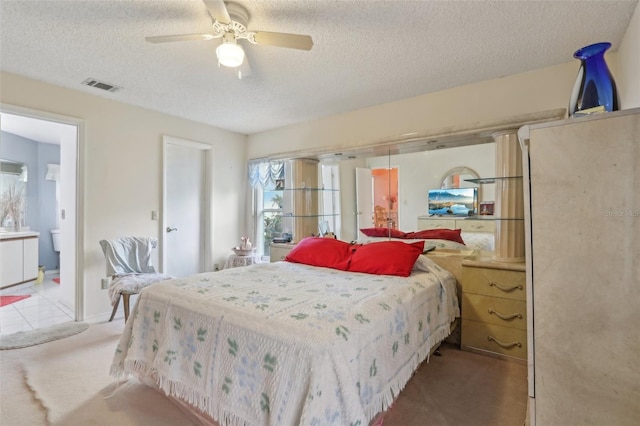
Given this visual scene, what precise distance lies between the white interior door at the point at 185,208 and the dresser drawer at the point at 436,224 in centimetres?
288

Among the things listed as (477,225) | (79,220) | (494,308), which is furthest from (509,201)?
(79,220)

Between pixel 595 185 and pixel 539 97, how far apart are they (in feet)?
5.88

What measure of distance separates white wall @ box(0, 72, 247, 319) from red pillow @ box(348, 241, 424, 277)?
8.52ft

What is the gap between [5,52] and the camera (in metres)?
2.31

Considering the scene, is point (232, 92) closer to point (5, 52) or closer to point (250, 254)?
point (5, 52)

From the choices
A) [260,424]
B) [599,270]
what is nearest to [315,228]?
[260,424]

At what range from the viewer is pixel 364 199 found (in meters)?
3.38

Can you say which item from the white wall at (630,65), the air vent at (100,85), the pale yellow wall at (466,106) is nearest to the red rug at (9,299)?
the air vent at (100,85)

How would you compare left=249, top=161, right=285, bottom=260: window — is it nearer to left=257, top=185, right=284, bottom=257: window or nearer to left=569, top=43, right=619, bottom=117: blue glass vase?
left=257, top=185, right=284, bottom=257: window

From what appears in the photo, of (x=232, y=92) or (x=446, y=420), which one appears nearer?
(x=446, y=420)

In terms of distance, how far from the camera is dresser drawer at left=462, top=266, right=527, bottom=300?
91.3 inches

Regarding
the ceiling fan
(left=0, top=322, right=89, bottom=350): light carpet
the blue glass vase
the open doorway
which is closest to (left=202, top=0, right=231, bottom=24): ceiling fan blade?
the ceiling fan

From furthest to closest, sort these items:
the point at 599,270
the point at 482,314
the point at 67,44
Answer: the point at 482,314, the point at 67,44, the point at 599,270

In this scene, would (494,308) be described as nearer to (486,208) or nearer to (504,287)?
(504,287)
